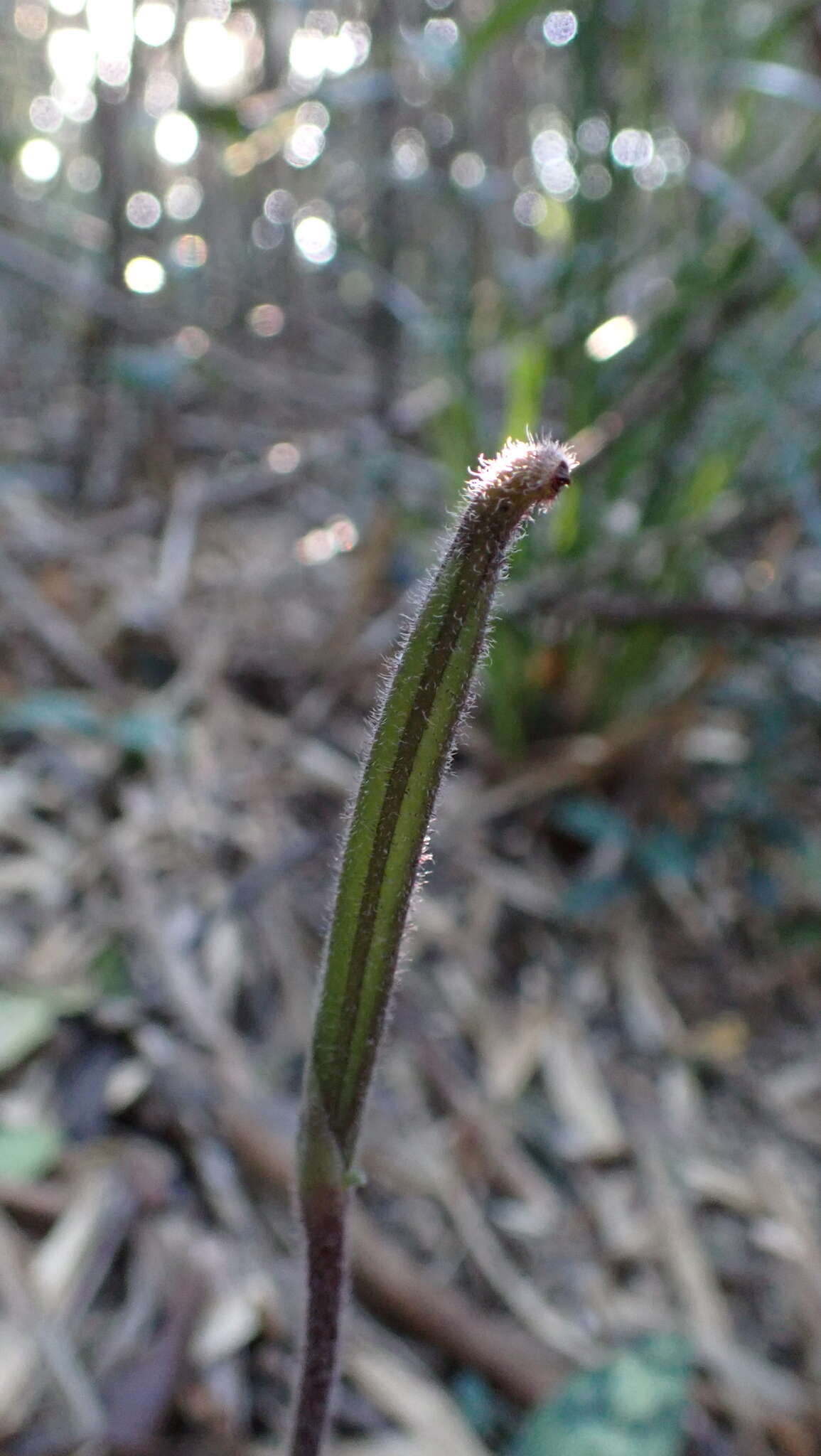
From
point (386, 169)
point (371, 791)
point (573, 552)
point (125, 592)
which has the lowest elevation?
point (371, 791)

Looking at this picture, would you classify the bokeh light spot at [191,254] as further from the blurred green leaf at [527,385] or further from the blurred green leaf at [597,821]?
the blurred green leaf at [597,821]

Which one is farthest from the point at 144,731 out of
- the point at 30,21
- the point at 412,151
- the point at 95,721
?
the point at 30,21

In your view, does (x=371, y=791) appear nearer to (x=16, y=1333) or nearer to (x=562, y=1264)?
(x=16, y=1333)

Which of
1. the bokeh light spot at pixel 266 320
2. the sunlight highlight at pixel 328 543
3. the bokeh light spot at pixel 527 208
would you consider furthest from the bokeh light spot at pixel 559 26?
the bokeh light spot at pixel 527 208

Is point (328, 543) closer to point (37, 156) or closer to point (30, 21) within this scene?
point (37, 156)

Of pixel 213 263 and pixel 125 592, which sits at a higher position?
pixel 213 263

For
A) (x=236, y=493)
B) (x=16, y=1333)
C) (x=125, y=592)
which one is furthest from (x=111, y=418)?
(x=16, y=1333)

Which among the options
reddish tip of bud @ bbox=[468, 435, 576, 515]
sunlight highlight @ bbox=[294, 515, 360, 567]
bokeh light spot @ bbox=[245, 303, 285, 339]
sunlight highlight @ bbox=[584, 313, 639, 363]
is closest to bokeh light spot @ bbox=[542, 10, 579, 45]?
sunlight highlight @ bbox=[584, 313, 639, 363]

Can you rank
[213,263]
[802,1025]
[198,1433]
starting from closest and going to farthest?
[198,1433], [802,1025], [213,263]
